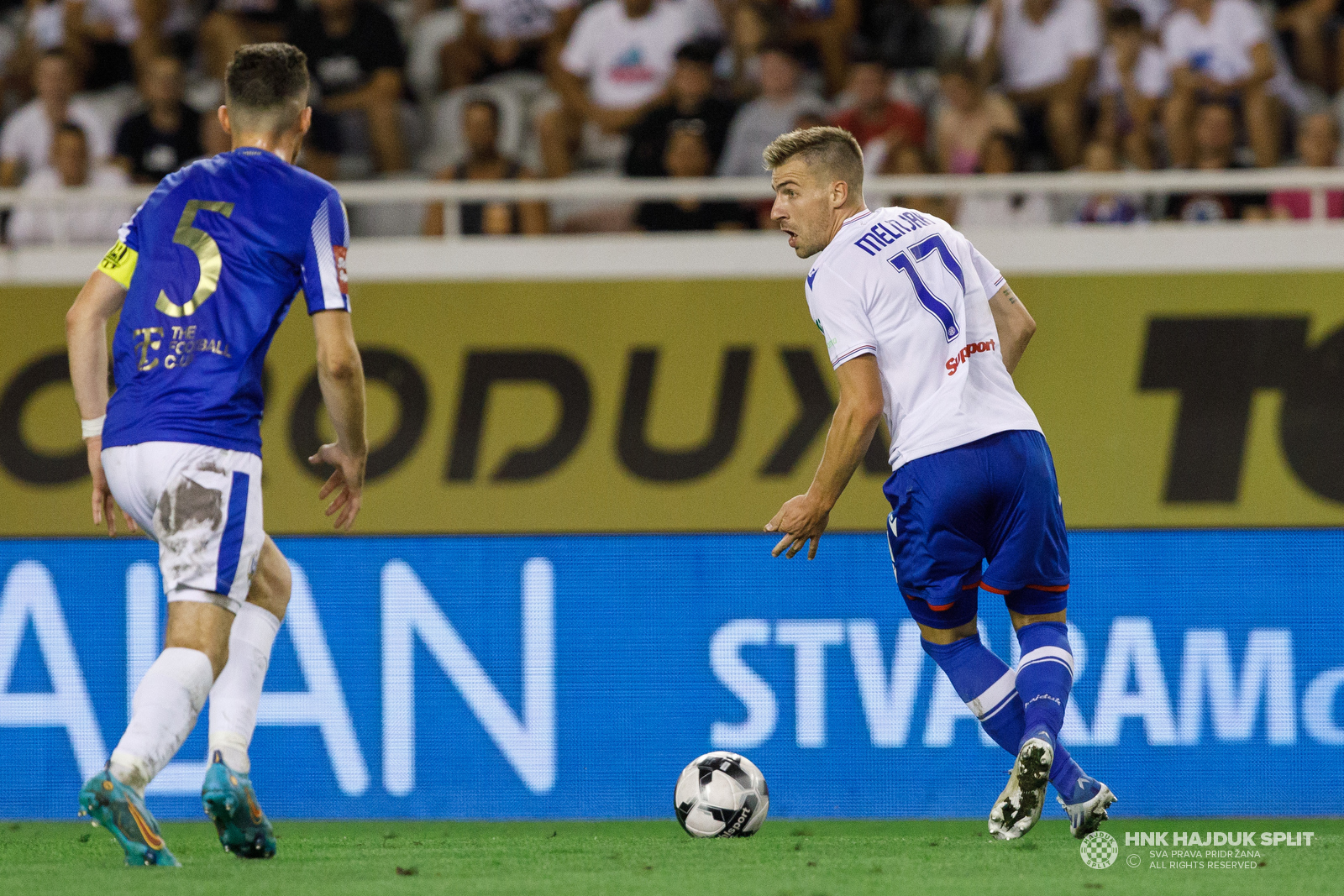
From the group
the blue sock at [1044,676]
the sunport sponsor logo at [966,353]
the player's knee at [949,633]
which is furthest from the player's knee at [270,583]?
the blue sock at [1044,676]

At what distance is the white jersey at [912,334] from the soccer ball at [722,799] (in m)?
1.27

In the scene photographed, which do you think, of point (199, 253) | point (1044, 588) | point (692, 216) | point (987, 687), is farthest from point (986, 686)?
point (692, 216)

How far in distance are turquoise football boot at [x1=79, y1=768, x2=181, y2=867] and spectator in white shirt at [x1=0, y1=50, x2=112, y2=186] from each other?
6453mm

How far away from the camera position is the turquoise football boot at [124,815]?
414 cm

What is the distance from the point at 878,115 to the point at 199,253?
18.8ft

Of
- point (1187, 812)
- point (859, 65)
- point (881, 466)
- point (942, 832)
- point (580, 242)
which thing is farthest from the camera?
point (859, 65)

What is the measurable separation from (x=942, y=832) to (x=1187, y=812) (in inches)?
49.9

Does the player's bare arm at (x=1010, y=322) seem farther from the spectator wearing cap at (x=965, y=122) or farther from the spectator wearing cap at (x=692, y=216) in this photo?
the spectator wearing cap at (x=965, y=122)

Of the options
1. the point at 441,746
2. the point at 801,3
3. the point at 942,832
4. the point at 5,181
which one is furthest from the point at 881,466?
the point at 5,181

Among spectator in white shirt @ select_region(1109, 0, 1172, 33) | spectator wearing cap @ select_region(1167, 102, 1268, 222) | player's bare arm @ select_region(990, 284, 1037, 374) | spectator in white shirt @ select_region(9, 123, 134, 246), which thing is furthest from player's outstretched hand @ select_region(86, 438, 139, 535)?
spectator in white shirt @ select_region(1109, 0, 1172, 33)

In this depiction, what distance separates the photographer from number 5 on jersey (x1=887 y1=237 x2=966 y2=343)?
4938mm

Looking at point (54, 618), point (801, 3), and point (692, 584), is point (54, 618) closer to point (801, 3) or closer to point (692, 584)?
point (692, 584)

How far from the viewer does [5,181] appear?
9.74 meters

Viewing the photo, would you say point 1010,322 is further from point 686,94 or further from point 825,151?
point 686,94
